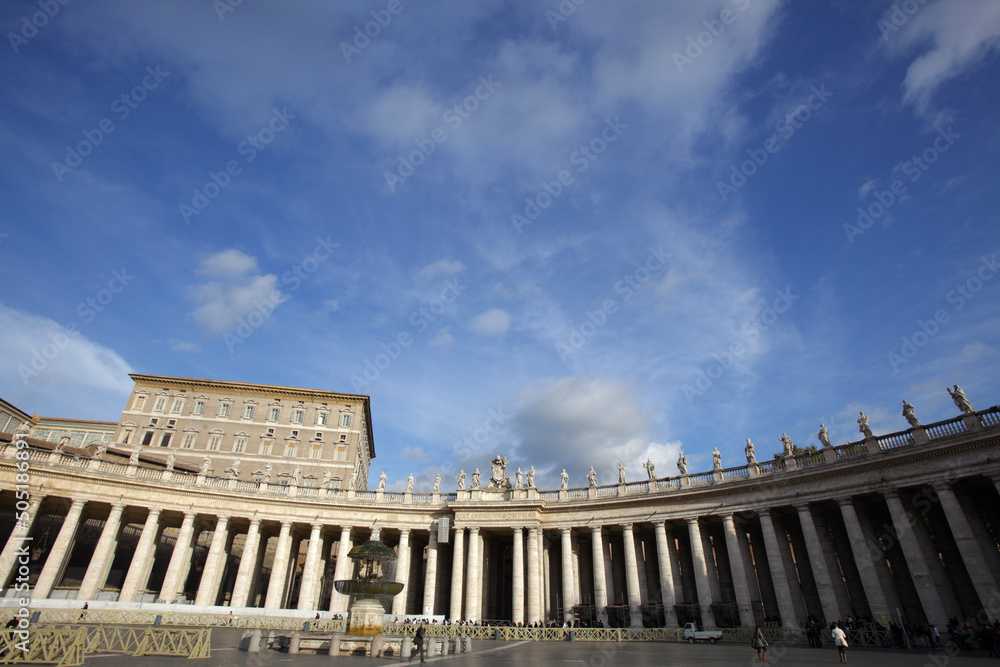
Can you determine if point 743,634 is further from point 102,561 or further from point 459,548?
point 102,561

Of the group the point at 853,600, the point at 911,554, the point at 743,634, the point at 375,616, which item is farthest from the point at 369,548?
the point at 853,600

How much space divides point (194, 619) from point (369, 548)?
17909 mm

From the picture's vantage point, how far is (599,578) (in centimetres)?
3997

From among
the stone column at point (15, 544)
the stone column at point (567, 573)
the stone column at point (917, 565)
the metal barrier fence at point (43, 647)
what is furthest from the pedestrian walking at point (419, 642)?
the stone column at point (15, 544)

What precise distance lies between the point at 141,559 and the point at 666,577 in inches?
1614

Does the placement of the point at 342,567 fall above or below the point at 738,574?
above

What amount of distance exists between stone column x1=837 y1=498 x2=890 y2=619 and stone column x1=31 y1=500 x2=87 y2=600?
178 feet

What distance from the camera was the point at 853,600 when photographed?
113 feet

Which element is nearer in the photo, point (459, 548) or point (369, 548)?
point (369, 548)

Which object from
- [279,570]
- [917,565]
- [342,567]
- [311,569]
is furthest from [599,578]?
[279,570]

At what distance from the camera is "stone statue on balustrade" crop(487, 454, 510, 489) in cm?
4475

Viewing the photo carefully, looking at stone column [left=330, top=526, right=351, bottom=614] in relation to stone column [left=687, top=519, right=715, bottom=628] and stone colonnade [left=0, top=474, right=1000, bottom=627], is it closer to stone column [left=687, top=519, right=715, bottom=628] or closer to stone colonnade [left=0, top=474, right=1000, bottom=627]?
stone colonnade [left=0, top=474, right=1000, bottom=627]

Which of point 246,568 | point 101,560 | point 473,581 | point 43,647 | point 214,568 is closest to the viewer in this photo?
point 43,647

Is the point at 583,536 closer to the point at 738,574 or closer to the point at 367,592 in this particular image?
the point at 738,574
